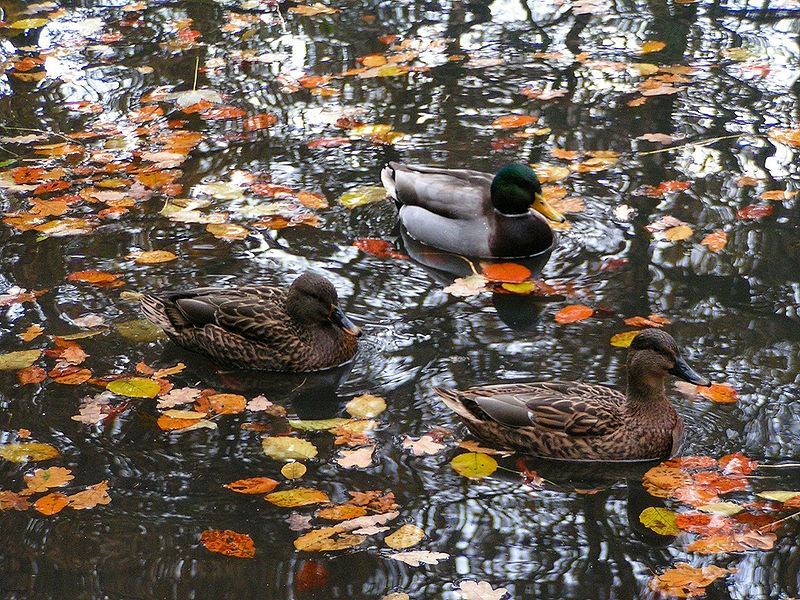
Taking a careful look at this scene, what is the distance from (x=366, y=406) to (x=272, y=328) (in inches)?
34.1

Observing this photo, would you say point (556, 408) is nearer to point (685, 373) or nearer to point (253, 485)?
point (685, 373)

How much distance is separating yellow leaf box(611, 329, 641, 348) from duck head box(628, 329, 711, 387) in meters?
0.87

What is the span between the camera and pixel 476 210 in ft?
25.9

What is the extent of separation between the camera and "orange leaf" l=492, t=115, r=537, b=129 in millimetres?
9328

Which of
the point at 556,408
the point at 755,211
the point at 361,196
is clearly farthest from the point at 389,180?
the point at 556,408

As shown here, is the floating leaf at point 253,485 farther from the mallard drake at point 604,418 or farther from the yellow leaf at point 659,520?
the yellow leaf at point 659,520

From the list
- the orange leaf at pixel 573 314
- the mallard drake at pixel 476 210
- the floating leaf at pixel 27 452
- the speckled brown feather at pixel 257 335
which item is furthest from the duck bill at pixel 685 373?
the floating leaf at pixel 27 452

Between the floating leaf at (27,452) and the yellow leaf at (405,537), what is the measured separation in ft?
6.06

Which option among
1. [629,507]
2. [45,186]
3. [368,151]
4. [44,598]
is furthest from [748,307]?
[45,186]

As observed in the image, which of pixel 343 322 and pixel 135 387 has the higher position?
pixel 343 322

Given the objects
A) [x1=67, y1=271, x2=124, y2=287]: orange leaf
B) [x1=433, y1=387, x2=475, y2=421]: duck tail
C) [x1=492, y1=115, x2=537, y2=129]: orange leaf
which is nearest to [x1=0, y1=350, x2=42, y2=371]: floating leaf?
[x1=67, y1=271, x2=124, y2=287]: orange leaf

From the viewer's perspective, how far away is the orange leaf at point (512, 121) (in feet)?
30.6

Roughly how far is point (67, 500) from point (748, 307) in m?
3.95

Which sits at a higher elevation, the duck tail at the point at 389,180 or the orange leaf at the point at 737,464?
the duck tail at the point at 389,180
